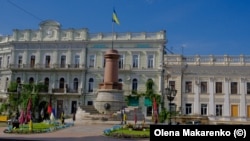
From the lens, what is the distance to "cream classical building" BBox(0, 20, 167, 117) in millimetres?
50312

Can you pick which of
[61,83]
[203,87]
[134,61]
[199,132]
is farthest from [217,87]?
[199,132]

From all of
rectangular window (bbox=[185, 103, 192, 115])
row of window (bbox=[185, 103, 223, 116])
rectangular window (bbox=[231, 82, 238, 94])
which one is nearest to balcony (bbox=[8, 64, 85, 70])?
rectangular window (bbox=[185, 103, 192, 115])

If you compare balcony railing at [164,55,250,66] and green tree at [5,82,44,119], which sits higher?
balcony railing at [164,55,250,66]

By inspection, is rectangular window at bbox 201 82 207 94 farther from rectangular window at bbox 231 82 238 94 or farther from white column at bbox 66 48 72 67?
white column at bbox 66 48 72 67

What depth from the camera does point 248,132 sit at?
8.90 m

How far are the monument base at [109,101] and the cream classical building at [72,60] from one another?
15.2 metres

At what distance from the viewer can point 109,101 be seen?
33.8 m

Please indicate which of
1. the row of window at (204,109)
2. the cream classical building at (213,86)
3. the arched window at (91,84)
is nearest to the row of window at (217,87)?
the cream classical building at (213,86)

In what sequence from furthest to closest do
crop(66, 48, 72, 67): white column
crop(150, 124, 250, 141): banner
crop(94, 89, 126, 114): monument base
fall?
crop(66, 48, 72, 67): white column, crop(94, 89, 126, 114): monument base, crop(150, 124, 250, 141): banner

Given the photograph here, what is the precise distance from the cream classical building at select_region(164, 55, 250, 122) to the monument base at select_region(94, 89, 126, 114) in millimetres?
14891

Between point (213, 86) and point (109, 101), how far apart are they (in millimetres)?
19281

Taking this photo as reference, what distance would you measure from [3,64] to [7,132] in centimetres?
3583

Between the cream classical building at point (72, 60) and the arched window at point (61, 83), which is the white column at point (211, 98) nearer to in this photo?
the cream classical building at point (72, 60)

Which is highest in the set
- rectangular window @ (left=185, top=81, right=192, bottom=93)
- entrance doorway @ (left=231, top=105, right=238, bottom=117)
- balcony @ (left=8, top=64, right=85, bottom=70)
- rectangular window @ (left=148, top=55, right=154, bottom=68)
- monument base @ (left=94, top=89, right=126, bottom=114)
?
rectangular window @ (left=148, top=55, right=154, bottom=68)
